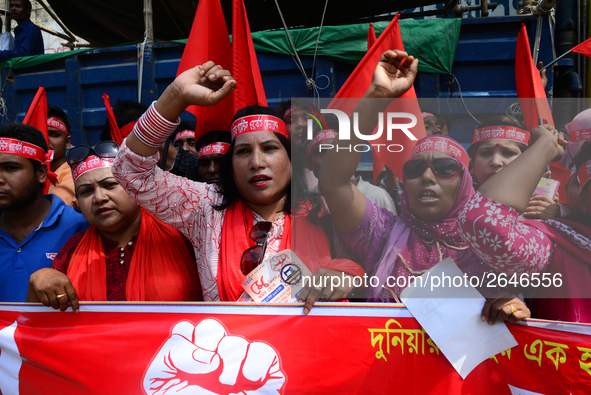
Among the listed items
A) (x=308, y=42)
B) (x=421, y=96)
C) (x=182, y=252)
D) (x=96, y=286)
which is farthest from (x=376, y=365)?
(x=308, y=42)

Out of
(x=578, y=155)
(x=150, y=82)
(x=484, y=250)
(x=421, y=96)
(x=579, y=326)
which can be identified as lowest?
(x=579, y=326)

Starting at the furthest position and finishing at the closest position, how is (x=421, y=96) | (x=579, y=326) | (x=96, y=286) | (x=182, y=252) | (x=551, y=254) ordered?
(x=421, y=96) < (x=182, y=252) < (x=96, y=286) < (x=551, y=254) < (x=579, y=326)

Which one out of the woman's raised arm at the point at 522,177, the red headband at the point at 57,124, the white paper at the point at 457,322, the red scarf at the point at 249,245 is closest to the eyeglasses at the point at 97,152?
the red scarf at the point at 249,245

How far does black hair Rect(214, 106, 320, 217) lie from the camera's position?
197 cm

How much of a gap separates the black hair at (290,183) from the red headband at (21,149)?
4.11 feet

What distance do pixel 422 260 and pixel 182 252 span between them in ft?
3.90

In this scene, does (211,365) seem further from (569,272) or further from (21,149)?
(21,149)

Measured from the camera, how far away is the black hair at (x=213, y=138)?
277 cm

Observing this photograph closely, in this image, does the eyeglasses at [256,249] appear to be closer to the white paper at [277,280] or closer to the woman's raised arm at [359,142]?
the white paper at [277,280]

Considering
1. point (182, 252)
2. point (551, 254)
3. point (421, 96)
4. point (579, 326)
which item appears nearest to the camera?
point (579, 326)

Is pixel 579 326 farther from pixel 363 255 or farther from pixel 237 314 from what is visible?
pixel 237 314

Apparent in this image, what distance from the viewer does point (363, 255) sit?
5.42ft

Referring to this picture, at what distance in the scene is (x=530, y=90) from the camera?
8.02 feet

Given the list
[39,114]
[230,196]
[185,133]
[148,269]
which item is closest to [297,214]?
[230,196]
